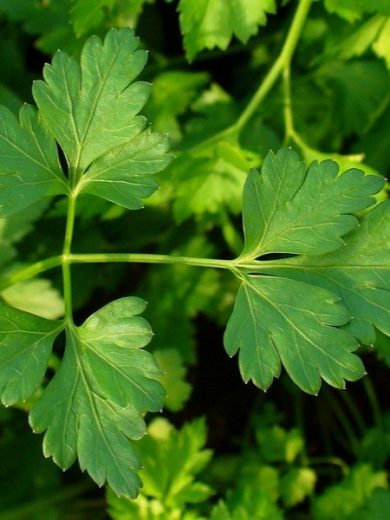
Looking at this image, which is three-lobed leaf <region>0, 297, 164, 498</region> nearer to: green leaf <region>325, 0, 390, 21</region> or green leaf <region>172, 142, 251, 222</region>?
green leaf <region>172, 142, 251, 222</region>

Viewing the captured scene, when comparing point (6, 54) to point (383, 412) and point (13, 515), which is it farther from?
point (383, 412)

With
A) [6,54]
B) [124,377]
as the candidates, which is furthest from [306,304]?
[6,54]

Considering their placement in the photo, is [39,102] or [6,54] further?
[6,54]

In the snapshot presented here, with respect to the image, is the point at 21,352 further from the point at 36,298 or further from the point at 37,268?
the point at 36,298

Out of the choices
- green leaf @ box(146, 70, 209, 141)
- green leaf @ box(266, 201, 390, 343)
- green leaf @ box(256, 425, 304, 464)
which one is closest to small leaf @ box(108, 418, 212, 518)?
green leaf @ box(256, 425, 304, 464)

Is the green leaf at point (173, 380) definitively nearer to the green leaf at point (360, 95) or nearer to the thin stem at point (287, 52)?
the thin stem at point (287, 52)

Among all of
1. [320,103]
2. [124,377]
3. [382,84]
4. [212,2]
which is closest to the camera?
[124,377]

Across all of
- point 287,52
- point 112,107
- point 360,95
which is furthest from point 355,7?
point 112,107
